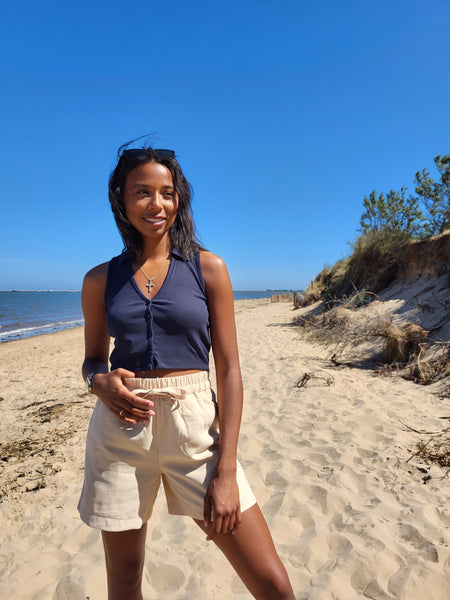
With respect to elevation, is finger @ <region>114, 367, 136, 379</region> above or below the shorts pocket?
above

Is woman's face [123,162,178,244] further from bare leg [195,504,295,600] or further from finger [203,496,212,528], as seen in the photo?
bare leg [195,504,295,600]

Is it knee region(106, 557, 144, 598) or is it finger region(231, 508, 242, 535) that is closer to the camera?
finger region(231, 508, 242, 535)

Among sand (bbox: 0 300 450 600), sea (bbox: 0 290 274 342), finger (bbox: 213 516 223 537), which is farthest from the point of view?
sea (bbox: 0 290 274 342)

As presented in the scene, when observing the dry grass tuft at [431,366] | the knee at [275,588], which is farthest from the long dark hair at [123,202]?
the dry grass tuft at [431,366]

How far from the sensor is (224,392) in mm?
1252

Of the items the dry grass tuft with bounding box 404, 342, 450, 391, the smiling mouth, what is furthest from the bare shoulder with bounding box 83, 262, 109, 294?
the dry grass tuft with bounding box 404, 342, 450, 391

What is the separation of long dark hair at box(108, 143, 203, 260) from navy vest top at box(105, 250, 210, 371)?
16 centimetres

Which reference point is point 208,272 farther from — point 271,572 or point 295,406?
point 295,406

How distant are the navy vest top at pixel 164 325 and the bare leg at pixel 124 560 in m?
0.55

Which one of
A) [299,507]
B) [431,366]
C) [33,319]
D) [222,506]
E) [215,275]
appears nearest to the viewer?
[222,506]

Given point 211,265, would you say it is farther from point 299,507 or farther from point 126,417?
point 299,507

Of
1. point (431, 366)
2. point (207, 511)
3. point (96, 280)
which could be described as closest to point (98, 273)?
point (96, 280)

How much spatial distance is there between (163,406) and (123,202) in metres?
0.77

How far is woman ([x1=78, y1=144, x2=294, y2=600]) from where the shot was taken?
116 cm
